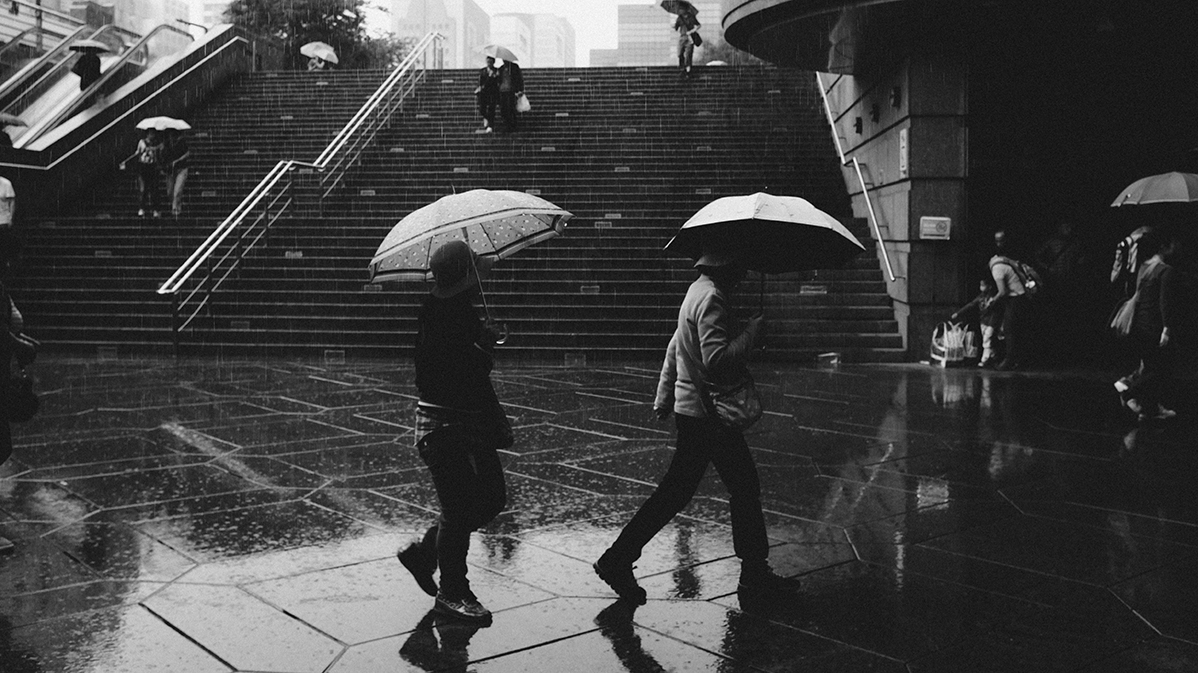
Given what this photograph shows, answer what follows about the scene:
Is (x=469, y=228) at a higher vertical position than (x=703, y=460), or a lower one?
higher

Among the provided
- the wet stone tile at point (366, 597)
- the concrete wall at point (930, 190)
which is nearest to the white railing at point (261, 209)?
the concrete wall at point (930, 190)

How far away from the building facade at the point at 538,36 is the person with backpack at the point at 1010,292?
12000 centimetres

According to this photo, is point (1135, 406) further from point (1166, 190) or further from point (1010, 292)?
point (1010, 292)

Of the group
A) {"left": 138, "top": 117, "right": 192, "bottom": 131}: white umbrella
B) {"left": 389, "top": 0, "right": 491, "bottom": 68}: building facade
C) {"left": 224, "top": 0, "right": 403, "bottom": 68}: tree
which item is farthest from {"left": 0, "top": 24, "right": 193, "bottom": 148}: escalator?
{"left": 389, "top": 0, "right": 491, "bottom": 68}: building facade

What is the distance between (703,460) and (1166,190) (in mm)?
8619

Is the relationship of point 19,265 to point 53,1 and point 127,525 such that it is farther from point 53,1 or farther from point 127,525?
point 53,1

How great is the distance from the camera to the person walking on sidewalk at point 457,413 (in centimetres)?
430

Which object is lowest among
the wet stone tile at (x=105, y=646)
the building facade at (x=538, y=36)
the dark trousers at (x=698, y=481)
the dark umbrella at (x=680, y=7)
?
the wet stone tile at (x=105, y=646)

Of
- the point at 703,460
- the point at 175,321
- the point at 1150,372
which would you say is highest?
the point at 703,460

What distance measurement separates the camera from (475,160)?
20078mm

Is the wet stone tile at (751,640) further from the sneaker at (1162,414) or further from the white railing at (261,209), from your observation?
the white railing at (261,209)

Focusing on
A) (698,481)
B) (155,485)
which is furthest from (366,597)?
(155,485)

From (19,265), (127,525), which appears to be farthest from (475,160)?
(127,525)

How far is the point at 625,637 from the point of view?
419 cm
